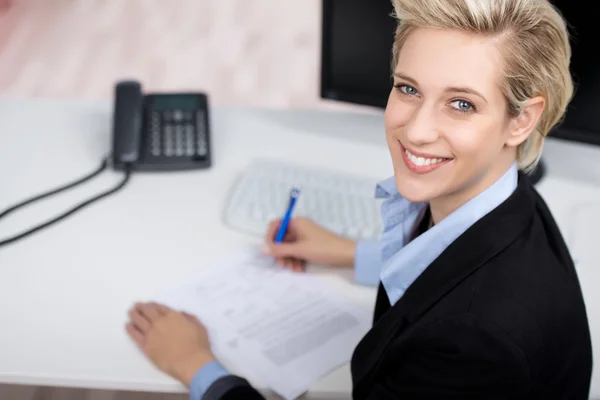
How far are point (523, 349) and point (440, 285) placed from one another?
0.36 feet

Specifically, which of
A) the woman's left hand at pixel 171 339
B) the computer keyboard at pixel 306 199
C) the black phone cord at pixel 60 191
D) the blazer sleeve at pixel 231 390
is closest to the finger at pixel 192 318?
the woman's left hand at pixel 171 339

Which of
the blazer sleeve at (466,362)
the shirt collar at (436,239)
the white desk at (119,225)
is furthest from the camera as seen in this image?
the white desk at (119,225)

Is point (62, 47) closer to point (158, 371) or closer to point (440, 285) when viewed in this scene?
point (158, 371)

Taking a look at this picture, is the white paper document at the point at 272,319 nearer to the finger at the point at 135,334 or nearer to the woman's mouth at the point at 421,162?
the finger at the point at 135,334

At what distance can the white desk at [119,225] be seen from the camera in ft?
3.01

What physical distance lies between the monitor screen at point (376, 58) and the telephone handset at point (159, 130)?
0.87 ft

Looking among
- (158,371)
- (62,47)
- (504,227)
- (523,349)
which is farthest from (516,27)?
(62,47)

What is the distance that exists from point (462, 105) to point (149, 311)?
508 millimetres

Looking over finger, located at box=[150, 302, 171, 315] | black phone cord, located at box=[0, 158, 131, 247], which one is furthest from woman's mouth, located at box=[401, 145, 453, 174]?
black phone cord, located at box=[0, 158, 131, 247]

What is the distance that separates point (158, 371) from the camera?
0.91m

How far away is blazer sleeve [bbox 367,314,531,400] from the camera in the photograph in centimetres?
70

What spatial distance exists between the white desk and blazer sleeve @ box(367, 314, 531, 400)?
17 centimetres

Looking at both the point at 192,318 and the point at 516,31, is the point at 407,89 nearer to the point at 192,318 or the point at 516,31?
the point at 516,31

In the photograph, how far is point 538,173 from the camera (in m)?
1.30
